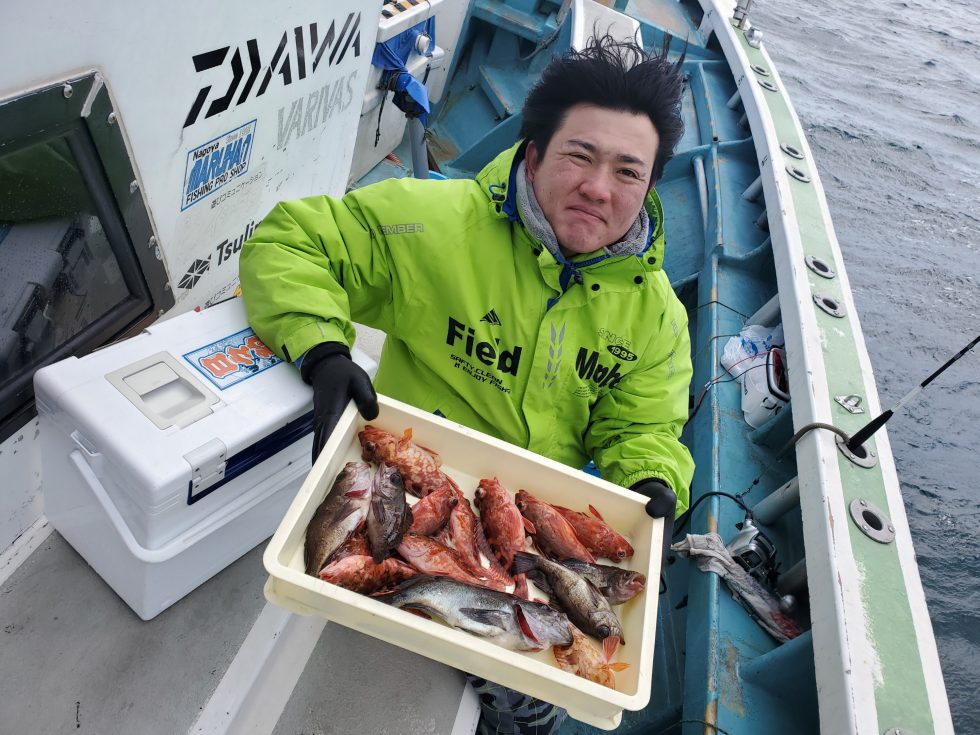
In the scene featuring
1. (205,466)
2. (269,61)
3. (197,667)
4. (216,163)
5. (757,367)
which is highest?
(269,61)

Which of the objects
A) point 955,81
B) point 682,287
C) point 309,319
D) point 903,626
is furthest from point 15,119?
point 955,81

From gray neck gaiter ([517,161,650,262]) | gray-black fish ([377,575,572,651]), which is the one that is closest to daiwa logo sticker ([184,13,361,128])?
gray neck gaiter ([517,161,650,262])

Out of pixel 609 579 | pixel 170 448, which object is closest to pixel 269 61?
pixel 170 448

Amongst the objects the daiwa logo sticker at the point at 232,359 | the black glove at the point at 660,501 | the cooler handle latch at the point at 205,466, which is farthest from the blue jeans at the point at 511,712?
the daiwa logo sticker at the point at 232,359

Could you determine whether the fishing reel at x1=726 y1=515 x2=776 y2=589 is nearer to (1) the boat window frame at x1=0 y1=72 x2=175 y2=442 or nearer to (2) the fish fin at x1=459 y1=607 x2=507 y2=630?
(2) the fish fin at x1=459 y1=607 x2=507 y2=630

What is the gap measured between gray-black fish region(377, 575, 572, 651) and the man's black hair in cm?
141

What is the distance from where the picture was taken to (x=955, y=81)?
1185 centimetres

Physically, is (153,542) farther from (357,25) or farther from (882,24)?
(882,24)

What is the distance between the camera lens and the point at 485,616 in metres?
1.64

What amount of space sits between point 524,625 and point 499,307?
3.42 ft

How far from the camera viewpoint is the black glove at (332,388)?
6.12 ft

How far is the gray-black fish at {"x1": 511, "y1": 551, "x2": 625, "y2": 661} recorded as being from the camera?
5.74 ft

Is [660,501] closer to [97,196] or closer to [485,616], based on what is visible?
[485,616]

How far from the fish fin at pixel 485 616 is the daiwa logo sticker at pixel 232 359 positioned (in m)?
0.92
